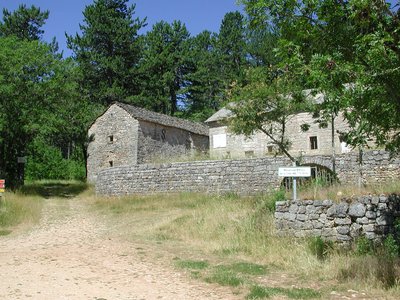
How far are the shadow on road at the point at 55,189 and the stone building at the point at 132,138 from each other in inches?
95.5

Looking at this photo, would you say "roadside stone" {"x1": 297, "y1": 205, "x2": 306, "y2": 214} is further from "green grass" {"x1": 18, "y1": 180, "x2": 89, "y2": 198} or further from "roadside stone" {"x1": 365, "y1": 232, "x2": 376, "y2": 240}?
"green grass" {"x1": 18, "y1": 180, "x2": 89, "y2": 198}

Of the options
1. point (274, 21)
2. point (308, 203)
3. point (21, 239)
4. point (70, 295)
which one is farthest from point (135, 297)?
point (21, 239)

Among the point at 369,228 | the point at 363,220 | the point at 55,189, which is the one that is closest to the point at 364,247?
the point at 369,228

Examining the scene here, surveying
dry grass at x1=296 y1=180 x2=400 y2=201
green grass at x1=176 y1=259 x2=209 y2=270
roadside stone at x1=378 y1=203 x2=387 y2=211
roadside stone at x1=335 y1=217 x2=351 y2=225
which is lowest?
green grass at x1=176 y1=259 x2=209 y2=270

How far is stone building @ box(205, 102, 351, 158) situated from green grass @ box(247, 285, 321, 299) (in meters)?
16.5

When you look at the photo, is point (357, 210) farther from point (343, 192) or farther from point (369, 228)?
point (343, 192)

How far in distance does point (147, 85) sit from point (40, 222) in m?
31.5

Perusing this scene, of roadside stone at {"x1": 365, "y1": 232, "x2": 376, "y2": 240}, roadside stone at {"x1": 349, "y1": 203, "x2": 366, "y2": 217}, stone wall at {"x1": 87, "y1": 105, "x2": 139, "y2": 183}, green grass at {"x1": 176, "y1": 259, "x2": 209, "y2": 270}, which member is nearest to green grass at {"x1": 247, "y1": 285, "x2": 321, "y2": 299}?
green grass at {"x1": 176, "y1": 259, "x2": 209, "y2": 270}

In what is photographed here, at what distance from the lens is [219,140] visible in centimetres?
3238

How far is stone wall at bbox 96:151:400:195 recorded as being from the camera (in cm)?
1775

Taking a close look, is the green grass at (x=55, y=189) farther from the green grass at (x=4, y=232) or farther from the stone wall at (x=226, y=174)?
the green grass at (x=4, y=232)

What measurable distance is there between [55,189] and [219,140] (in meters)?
12.4

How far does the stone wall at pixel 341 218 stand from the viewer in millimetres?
9410

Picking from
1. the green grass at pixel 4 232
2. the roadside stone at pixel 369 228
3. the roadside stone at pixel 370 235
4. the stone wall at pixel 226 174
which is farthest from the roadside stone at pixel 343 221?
the green grass at pixel 4 232
